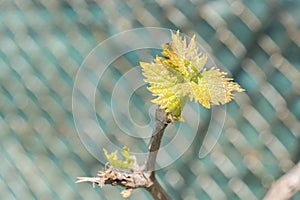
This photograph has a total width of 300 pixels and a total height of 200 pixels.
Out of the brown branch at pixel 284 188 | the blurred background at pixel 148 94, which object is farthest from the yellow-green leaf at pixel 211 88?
the blurred background at pixel 148 94

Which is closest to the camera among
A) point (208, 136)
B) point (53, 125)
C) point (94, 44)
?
point (208, 136)

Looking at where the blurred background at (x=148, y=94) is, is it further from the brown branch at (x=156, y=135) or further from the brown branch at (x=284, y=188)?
the brown branch at (x=156, y=135)

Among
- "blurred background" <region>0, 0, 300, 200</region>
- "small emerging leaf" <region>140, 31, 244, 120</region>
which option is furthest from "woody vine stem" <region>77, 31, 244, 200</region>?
"blurred background" <region>0, 0, 300, 200</region>

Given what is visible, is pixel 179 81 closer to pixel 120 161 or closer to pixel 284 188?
pixel 120 161

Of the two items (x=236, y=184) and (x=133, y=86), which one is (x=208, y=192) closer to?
(x=236, y=184)

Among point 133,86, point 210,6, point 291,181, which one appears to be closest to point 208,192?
point 133,86

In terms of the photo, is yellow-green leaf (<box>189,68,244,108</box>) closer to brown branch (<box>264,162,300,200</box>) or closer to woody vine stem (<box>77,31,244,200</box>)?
woody vine stem (<box>77,31,244,200</box>)
